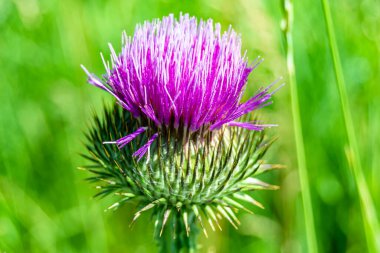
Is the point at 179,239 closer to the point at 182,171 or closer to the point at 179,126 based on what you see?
the point at 182,171

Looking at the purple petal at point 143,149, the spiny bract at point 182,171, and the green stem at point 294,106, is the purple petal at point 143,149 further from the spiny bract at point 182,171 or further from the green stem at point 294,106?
the green stem at point 294,106

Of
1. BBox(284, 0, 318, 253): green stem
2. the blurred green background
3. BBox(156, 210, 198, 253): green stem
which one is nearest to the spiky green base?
BBox(156, 210, 198, 253): green stem

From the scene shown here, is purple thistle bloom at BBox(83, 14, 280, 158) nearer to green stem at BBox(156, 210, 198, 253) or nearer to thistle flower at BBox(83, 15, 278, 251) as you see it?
thistle flower at BBox(83, 15, 278, 251)

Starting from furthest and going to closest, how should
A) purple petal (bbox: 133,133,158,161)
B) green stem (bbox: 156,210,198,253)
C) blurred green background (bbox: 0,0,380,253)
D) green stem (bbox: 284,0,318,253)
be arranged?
blurred green background (bbox: 0,0,380,253) < green stem (bbox: 156,210,198,253) < purple petal (bbox: 133,133,158,161) < green stem (bbox: 284,0,318,253)

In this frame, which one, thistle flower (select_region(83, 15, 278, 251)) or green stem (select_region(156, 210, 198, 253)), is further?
green stem (select_region(156, 210, 198, 253))

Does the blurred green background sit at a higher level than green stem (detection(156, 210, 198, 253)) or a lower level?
higher

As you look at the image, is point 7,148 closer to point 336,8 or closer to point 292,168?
point 292,168

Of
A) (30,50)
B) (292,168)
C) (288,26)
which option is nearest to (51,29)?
(30,50)

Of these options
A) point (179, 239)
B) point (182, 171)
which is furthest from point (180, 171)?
point (179, 239)
